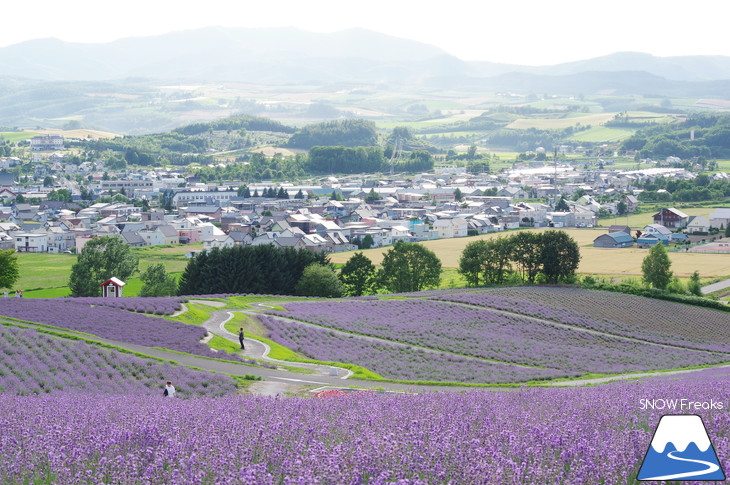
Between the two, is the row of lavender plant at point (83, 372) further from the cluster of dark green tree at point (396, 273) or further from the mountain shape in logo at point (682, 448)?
the cluster of dark green tree at point (396, 273)

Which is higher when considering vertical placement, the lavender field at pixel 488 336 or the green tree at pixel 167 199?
the lavender field at pixel 488 336

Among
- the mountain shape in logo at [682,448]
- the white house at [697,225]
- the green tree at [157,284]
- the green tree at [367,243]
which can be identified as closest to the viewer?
the mountain shape in logo at [682,448]

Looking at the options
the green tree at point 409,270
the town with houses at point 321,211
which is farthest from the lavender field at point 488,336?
the town with houses at point 321,211

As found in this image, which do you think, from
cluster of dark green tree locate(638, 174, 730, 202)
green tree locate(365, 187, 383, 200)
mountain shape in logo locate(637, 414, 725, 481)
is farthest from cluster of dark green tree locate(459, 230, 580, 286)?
green tree locate(365, 187, 383, 200)

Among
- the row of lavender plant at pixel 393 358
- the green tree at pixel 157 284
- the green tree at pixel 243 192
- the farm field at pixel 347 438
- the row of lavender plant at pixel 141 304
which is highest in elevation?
the farm field at pixel 347 438

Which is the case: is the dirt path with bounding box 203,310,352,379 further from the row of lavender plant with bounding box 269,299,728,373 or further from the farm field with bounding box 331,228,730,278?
the farm field with bounding box 331,228,730,278

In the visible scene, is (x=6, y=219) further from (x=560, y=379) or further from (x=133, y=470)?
(x=133, y=470)

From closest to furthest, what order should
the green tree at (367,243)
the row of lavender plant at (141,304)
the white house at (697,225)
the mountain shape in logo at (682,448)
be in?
the mountain shape in logo at (682,448) < the row of lavender plant at (141,304) < the green tree at (367,243) < the white house at (697,225)
